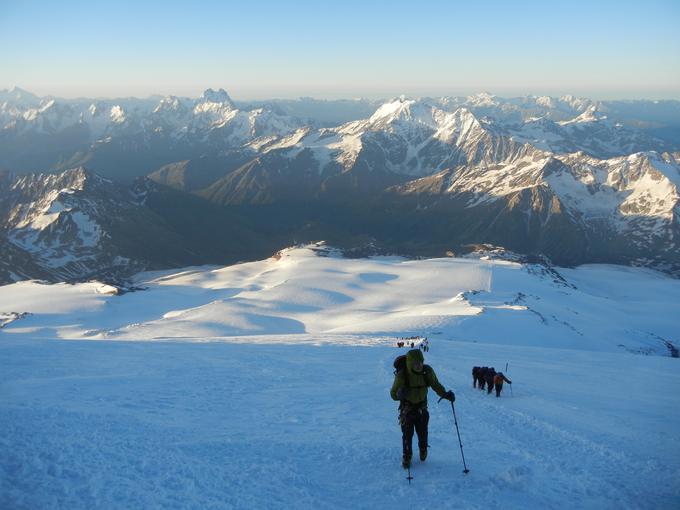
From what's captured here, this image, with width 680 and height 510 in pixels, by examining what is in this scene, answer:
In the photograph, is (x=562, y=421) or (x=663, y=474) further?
(x=562, y=421)

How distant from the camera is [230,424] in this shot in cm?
1550

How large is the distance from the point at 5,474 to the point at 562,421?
1511 centimetres

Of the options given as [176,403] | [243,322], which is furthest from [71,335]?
[176,403]

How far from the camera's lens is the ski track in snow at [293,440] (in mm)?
11094

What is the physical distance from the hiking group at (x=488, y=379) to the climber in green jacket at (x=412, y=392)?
10.3m

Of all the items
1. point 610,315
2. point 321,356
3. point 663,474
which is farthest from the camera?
point 610,315

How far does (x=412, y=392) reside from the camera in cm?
1219

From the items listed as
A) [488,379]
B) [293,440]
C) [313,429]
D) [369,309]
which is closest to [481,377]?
[488,379]

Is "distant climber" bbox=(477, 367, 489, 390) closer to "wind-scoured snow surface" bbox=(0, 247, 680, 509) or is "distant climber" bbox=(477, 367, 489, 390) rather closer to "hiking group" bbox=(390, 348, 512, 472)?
"wind-scoured snow surface" bbox=(0, 247, 680, 509)

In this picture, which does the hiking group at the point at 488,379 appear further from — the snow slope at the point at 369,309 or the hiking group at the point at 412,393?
the snow slope at the point at 369,309

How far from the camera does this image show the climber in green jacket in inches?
475

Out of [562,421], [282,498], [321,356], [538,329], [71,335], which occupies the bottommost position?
[71,335]

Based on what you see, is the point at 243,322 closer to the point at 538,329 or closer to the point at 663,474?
the point at 538,329

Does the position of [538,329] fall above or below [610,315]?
above
